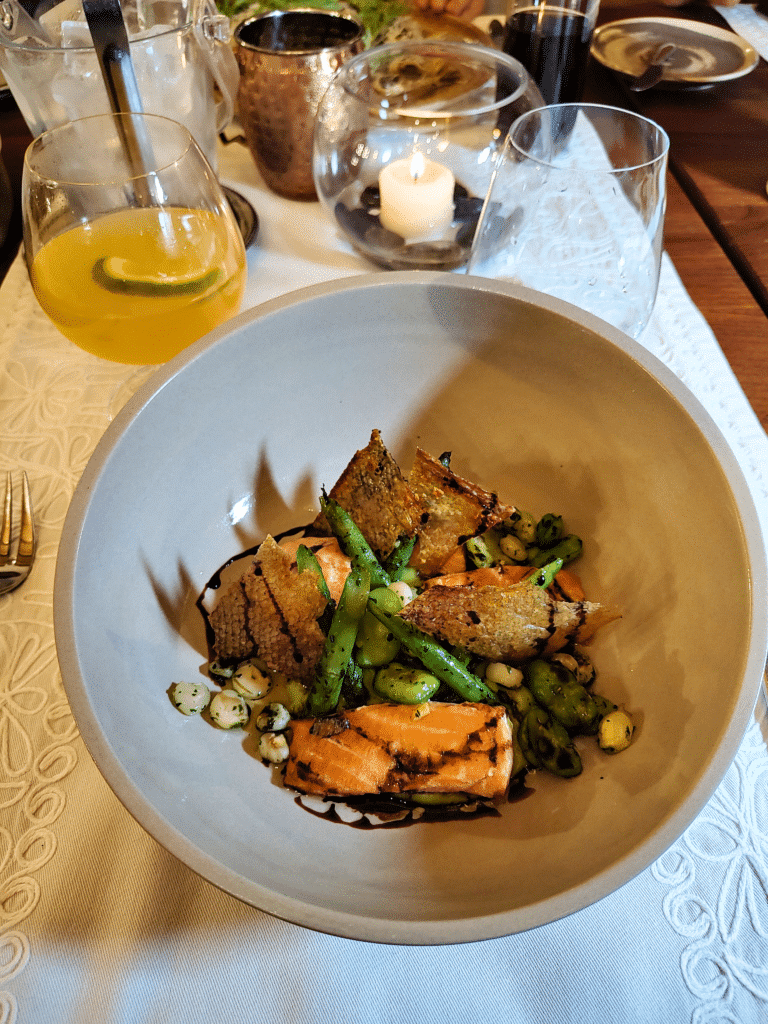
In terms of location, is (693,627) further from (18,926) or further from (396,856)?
(18,926)

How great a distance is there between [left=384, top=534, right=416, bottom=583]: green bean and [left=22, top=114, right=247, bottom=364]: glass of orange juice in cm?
38

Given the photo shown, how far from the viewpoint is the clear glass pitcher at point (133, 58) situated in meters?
0.94

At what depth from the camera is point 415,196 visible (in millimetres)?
1029

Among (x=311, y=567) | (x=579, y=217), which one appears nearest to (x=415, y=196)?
(x=579, y=217)

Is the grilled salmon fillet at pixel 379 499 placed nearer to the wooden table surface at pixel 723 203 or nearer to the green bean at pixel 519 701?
the green bean at pixel 519 701

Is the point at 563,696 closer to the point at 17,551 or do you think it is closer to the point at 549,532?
the point at 549,532

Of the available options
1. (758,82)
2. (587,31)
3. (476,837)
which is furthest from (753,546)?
(758,82)

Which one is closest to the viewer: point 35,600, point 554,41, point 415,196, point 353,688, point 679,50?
point 353,688

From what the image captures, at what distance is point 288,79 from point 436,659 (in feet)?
2.93

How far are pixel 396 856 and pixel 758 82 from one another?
1.62 m

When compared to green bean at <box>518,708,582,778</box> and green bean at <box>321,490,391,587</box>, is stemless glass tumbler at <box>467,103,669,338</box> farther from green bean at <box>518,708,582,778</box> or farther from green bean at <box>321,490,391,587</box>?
green bean at <box>518,708,582,778</box>

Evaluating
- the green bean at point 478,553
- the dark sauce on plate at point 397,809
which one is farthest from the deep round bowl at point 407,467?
the green bean at point 478,553

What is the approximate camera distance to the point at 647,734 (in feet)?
1.98

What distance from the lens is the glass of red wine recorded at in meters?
1.17
